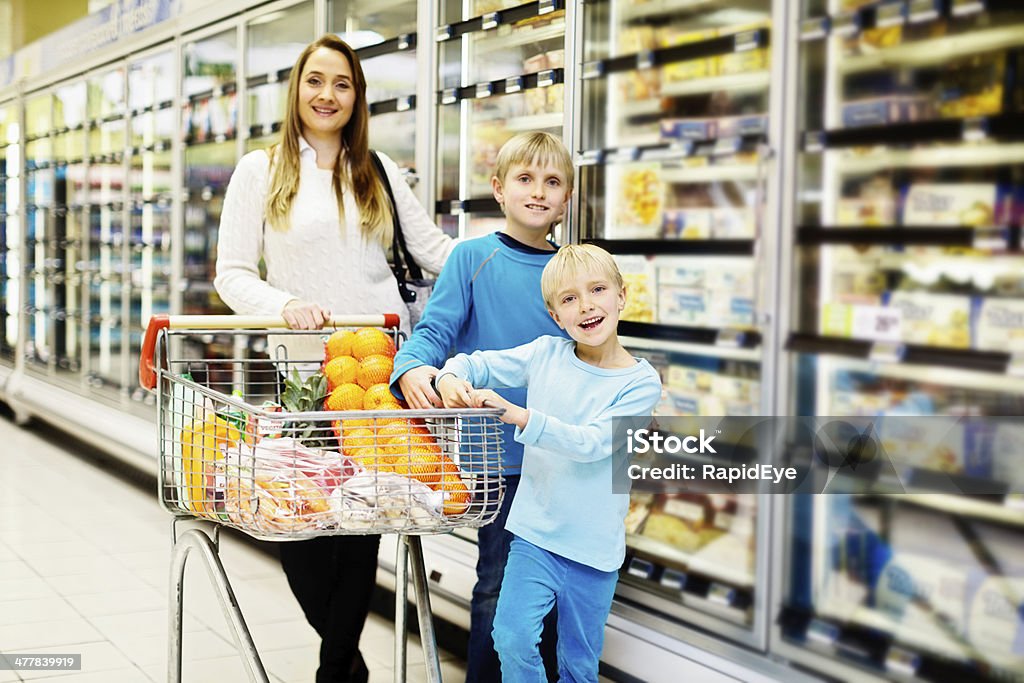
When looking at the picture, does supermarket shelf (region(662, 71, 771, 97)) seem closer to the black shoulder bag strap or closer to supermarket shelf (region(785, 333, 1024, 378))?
supermarket shelf (region(785, 333, 1024, 378))

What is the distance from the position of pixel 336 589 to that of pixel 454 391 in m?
0.93

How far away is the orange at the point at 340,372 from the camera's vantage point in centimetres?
213

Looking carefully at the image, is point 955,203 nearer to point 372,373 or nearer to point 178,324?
point 372,373

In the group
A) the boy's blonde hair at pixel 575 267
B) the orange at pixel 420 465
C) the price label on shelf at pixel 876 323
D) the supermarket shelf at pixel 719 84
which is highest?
the supermarket shelf at pixel 719 84

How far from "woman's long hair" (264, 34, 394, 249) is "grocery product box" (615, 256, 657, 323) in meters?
0.85

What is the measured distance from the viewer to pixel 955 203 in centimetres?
253

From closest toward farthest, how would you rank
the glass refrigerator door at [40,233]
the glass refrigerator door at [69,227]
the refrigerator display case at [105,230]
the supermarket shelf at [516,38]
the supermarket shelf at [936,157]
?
the supermarket shelf at [936,157] < the supermarket shelf at [516,38] < the refrigerator display case at [105,230] < the glass refrigerator door at [69,227] < the glass refrigerator door at [40,233]

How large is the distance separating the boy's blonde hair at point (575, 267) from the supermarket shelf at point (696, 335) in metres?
0.87

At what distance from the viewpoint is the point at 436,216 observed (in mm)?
3789

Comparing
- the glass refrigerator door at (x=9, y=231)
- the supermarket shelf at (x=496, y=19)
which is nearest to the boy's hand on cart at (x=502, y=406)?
the supermarket shelf at (x=496, y=19)

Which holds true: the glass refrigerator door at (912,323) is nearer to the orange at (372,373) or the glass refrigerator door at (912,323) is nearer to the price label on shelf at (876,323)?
the price label on shelf at (876,323)

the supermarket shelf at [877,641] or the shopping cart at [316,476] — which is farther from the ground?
the shopping cart at [316,476]

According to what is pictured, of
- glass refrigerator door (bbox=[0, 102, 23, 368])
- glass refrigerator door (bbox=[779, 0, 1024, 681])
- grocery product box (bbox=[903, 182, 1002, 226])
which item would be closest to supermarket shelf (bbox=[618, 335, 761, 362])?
glass refrigerator door (bbox=[779, 0, 1024, 681])

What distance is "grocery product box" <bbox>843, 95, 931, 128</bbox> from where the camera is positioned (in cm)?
255
